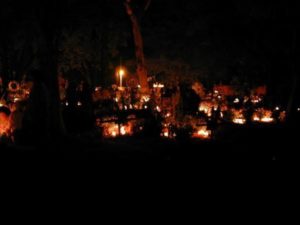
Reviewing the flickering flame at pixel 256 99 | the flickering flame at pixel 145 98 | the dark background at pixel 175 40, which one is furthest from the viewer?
the dark background at pixel 175 40

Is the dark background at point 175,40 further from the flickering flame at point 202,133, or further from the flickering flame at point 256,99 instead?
the flickering flame at point 202,133

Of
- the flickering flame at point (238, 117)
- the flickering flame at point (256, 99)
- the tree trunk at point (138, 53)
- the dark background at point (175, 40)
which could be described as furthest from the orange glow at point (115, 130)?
the dark background at point (175, 40)

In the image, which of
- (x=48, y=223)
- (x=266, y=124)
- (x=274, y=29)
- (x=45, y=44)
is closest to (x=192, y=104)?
(x=266, y=124)

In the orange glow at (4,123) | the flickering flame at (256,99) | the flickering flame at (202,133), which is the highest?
the flickering flame at (256,99)

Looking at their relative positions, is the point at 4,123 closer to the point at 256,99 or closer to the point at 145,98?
the point at 145,98

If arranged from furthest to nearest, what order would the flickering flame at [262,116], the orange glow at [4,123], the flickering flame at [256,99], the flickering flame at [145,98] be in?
1. the flickering flame at [256,99]
2. the flickering flame at [145,98]
3. the flickering flame at [262,116]
4. the orange glow at [4,123]

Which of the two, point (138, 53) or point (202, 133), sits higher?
point (138, 53)

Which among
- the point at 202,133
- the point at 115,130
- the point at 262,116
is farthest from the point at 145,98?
the point at 262,116

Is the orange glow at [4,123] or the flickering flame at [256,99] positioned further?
the flickering flame at [256,99]

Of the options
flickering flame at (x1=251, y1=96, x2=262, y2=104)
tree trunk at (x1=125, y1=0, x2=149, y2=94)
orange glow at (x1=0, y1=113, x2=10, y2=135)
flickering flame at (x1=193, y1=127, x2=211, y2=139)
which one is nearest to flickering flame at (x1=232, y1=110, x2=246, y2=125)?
flickering flame at (x1=251, y1=96, x2=262, y2=104)

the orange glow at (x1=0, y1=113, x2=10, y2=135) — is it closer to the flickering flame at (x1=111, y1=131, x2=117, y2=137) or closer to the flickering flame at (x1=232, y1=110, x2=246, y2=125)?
the flickering flame at (x1=111, y1=131, x2=117, y2=137)

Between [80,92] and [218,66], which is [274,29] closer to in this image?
[218,66]

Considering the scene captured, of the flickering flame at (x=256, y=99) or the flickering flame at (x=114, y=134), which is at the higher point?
the flickering flame at (x=256, y=99)

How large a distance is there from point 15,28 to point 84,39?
10.4ft
